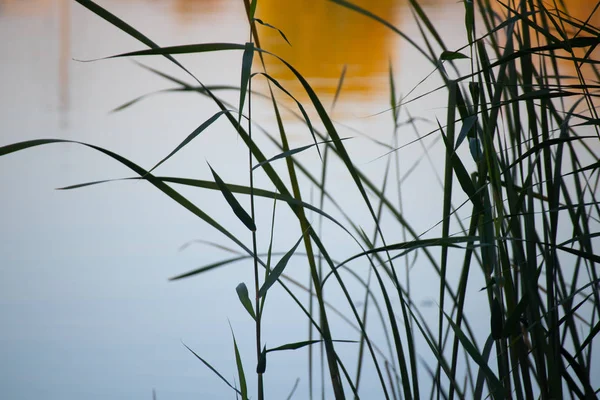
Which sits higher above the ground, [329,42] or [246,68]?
[329,42]

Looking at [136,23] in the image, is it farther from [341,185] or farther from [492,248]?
[492,248]

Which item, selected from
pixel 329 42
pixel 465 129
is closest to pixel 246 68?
pixel 465 129

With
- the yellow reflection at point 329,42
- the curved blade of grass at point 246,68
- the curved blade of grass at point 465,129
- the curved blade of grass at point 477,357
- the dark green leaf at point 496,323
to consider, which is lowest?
the curved blade of grass at point 477,357

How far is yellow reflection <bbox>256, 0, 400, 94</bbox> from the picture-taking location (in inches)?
76.8

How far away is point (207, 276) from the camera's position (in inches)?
42.7

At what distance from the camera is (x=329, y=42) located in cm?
229

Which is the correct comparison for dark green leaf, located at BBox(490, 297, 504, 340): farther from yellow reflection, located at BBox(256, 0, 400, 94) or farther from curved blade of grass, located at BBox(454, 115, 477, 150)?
yellow reflection, located at BBox(256, 0, 400, 94)

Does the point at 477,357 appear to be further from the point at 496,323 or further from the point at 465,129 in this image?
the point at 465,129

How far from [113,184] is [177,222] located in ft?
0.73

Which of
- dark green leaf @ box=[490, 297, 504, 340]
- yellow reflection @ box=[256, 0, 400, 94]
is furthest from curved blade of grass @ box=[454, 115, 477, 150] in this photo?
yellow reflection @ box=[256, 0, 400, 94]

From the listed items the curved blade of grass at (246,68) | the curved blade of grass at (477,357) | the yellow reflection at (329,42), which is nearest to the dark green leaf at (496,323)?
the curved blade of grass at (477,357)

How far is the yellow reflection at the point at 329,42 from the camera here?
1.95m

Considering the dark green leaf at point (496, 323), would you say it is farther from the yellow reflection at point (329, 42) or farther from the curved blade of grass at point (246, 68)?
the yellow reflection at point (329, 42)

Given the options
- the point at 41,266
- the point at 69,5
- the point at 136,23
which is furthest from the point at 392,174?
the point at 69,5
